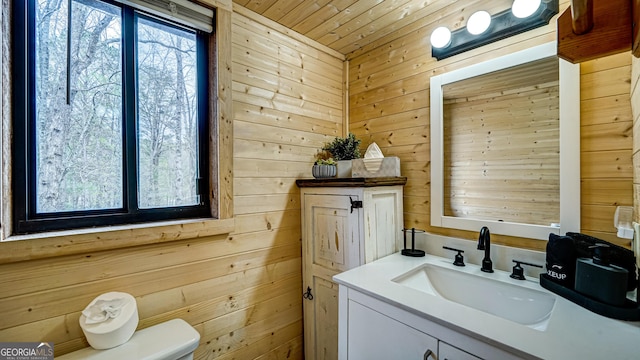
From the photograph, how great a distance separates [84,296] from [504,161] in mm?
1946

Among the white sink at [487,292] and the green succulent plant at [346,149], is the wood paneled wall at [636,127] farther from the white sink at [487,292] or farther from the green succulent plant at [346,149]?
the green succulent plant at [346,149]

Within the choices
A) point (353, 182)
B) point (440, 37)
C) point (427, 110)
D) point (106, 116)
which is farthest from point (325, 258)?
point (440, 37)

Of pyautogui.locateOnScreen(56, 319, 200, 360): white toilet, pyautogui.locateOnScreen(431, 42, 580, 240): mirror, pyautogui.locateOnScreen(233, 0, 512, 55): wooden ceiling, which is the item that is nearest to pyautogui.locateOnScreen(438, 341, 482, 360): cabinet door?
pyautogui.locateOnScreen(431, 42, 580, 240): mirror

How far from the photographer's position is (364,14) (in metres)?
1.55

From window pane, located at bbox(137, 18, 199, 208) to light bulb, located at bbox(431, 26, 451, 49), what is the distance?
1.33m

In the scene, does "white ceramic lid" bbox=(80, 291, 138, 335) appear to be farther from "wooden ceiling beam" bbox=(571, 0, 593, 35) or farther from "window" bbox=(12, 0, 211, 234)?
"wooden ceiling beam" bbox=(571, 0, 593, 35)

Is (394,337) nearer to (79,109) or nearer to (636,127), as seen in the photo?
(636,127)

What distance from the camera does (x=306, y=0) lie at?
144 centimetres

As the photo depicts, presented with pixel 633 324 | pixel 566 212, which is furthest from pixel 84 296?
pixel 566 212

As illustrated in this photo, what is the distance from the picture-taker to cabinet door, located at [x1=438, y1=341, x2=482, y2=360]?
0.79 metres

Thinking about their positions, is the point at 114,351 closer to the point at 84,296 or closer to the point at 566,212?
the point at 84,296

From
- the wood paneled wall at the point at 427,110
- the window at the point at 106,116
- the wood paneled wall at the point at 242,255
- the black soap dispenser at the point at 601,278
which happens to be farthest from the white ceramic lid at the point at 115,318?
the black soap dispenser at the point at 601,278

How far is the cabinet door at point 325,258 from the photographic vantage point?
4.71 ft

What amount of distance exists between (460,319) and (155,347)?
112cm
